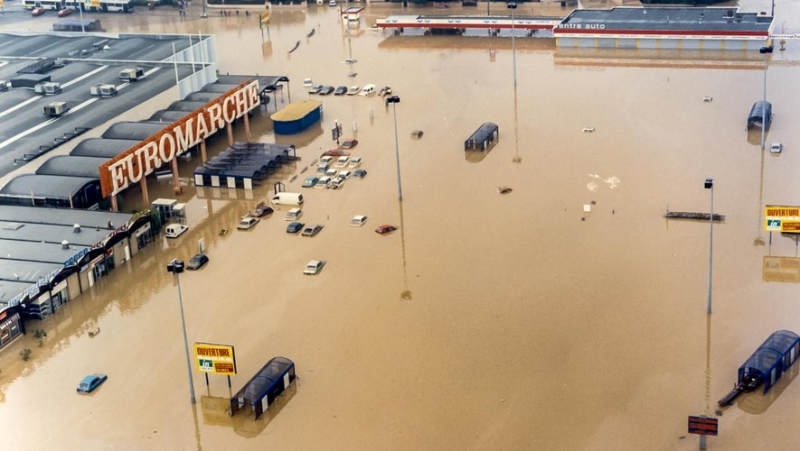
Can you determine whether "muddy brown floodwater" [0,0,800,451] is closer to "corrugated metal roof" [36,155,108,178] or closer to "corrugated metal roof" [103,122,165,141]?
"corrugated metal roof" [36,155,108,178]

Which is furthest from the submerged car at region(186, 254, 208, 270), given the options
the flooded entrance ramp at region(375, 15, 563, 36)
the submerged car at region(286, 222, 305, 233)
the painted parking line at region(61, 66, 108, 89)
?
the flooded entrance ramp at region(375, 15, 563, 36)

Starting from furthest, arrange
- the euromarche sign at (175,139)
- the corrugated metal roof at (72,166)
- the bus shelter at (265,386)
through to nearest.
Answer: the corrugated metal roof at (72,166) → the euromarche sign at (175,139) → the bus shelter at (265,386)

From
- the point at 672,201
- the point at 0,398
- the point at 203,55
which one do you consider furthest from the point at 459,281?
the point at 203,55

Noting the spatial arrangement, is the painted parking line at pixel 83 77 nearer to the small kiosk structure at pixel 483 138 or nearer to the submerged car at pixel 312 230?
the submerged car at pixel 312 230

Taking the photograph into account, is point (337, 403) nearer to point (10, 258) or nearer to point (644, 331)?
point (644, 331)

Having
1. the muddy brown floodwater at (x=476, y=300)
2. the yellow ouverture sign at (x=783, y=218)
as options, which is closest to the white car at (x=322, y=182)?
the muddy brown floodwater at (x=476, y=300)

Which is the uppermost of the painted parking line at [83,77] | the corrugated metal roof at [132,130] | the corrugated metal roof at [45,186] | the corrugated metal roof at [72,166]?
the painted parking line at [83,77]

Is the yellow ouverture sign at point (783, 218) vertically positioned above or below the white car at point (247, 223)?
above
